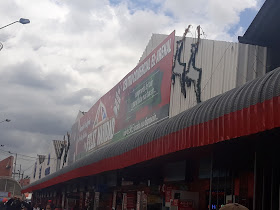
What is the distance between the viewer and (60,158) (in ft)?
118

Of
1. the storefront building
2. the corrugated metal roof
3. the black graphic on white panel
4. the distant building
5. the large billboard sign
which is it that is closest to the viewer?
the corrugated metal roof

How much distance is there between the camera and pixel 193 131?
284 inches

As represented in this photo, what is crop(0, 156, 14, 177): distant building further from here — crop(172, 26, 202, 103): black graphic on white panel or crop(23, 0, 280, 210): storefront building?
crop(172, 26, 202, 103): black graphic on white panel

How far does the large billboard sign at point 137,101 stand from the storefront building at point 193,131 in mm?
41

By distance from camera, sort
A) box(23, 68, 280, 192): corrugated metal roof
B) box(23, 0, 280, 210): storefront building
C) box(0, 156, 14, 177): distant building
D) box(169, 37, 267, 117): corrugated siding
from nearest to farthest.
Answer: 1. box(23, 68, 280, 192): corrugated metal roof
2. box(23, 0, 280, 210): storefront building
3. box(169, 37, 267, 117): corrugated siding
4. box(0, 156, 14, 177): distant building

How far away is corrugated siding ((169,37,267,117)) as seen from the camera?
1018cm

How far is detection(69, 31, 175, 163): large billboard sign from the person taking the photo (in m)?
14.1

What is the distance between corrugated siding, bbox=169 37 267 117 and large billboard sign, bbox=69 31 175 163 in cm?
67

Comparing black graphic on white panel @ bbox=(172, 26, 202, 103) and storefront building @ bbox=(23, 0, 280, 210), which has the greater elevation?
black graphic on white panel @ bbox=(172, 26, 202, 103)

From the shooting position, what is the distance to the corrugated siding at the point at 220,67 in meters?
10.2

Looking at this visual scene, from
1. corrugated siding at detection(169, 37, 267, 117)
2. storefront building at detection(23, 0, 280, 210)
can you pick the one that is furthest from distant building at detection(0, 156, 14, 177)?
corrugated siding at detection(169, 37, 267, 117)

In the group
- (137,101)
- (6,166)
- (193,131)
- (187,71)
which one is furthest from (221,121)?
(6,166)

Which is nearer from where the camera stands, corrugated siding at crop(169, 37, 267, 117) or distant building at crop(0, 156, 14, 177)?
corrugated siding at crop(169, 37, 267, 117)

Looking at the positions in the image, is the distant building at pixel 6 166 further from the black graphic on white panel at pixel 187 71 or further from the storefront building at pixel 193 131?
the black graphic on white panel at pixel 187 71
